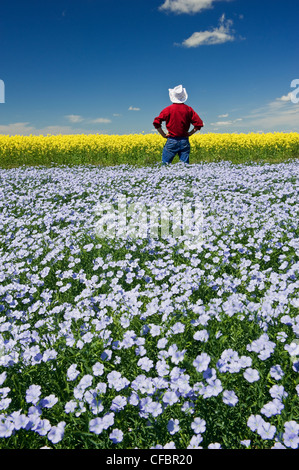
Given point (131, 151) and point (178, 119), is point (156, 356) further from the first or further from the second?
point (131, 151)

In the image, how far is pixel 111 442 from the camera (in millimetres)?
1919

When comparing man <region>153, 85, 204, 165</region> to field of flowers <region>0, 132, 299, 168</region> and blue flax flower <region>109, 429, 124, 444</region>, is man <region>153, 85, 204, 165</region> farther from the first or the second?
blue flax flower <region>109, 429, 124, 444</region>

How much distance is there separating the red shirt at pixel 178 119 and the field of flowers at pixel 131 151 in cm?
665

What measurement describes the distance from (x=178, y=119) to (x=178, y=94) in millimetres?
798

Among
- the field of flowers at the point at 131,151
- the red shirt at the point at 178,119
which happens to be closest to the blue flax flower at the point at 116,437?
the red shirt at the point at 178,119

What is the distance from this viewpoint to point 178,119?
30.5 ft

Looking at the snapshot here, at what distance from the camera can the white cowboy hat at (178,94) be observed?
944 cm

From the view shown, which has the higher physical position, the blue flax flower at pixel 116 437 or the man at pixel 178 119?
the man at pixel 178 119

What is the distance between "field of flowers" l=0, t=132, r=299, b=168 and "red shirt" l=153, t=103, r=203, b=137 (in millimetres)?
6653

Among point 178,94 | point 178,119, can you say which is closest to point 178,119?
point 178,119

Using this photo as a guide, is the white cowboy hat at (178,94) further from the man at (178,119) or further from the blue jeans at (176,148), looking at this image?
the blue jeans at (176,148)
